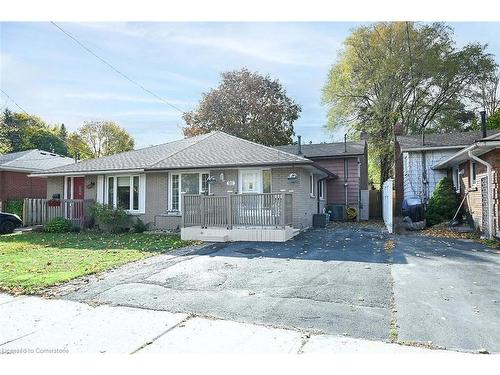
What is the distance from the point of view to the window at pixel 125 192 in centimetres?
1468

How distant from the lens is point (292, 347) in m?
3.50

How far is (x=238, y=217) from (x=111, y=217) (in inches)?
222

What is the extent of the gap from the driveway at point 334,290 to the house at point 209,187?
6.35 feet

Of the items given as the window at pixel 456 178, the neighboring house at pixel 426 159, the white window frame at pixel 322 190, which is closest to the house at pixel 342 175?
the white window frame at pixel 322 190

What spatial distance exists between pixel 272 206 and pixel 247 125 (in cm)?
2260

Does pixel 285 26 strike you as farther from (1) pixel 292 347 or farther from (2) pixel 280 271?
(2) pixel 280 271

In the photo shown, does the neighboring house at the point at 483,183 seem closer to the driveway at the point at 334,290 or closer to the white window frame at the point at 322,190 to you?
the driveway at the point at 334,290

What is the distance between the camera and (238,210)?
11.3 m

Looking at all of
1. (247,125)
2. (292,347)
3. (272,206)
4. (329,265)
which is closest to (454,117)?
(247,125)

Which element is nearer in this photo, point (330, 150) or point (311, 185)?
point (311, 185)

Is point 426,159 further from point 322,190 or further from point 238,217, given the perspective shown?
point 238,217

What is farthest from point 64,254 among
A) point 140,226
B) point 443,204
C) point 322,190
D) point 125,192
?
point 443,204

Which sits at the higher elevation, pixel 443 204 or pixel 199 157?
pixel 199 157

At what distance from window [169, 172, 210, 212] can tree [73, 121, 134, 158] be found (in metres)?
29.4
